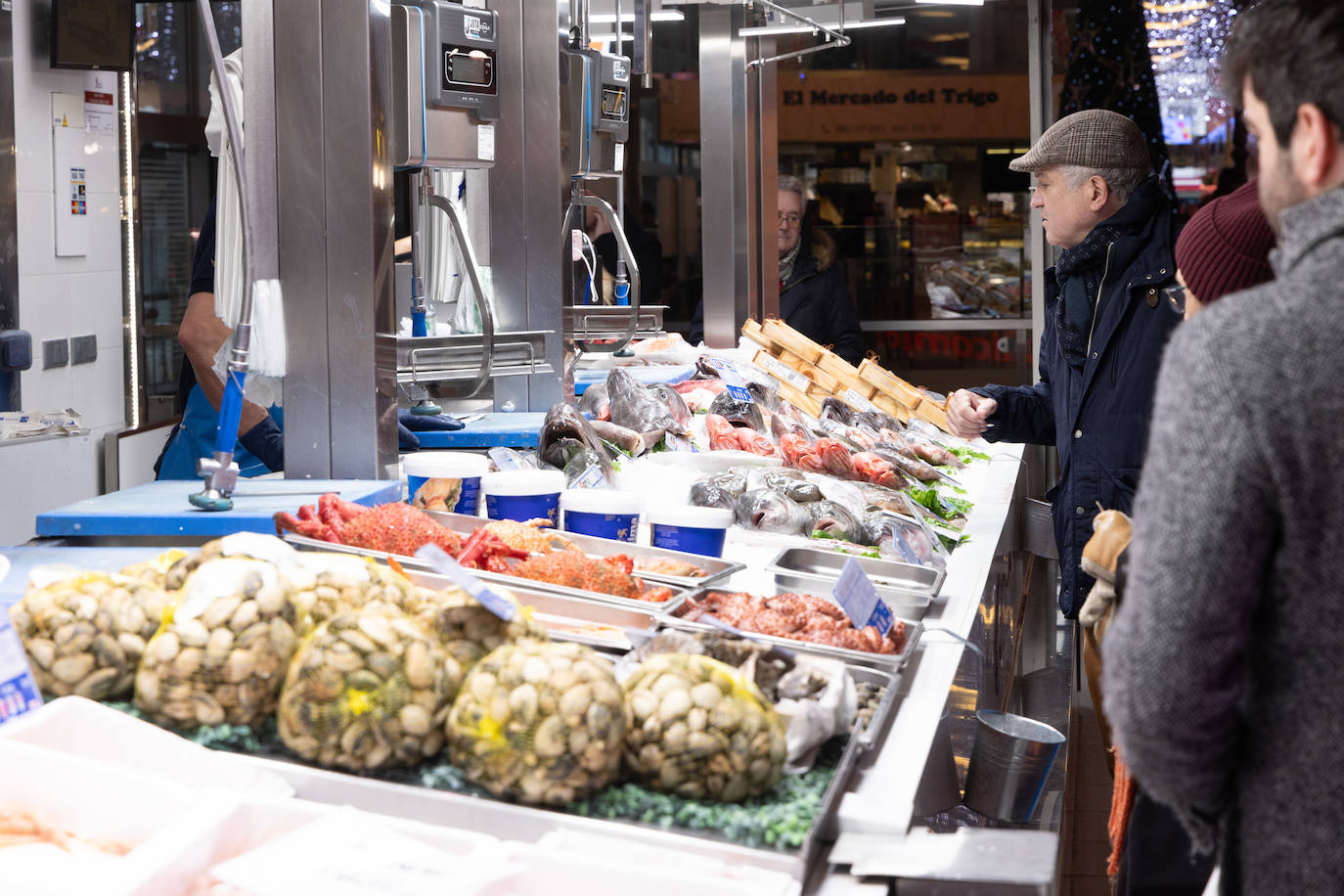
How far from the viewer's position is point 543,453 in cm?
336

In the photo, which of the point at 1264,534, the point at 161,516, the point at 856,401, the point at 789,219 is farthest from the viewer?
the point at 789,219

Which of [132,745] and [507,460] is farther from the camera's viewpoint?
[507,460]

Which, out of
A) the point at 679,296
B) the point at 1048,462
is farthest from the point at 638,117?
the point at 1048,462

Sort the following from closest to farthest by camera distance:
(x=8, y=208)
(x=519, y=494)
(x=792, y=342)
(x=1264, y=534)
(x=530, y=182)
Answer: (x=1264, y=534)
(x=519, y=494)
(x=530, y=182)
(x=8, y=208)
(x=792, y=342)

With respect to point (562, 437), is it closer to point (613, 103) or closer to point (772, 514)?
point (772, 514)

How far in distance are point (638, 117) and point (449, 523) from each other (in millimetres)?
8681

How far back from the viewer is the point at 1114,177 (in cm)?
364

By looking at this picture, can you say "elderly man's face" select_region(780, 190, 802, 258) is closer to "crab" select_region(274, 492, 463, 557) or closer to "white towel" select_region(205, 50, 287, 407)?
"white towel" select_region(205, 50, 287, 407)

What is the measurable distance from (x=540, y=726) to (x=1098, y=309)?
242 centimetres

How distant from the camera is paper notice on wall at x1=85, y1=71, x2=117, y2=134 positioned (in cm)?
612

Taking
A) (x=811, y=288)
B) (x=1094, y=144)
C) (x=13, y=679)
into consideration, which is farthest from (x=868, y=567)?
(x=811, y=288)

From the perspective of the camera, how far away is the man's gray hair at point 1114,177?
364 centimetres

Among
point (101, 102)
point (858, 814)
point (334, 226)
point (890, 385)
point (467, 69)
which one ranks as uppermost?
point (101, 102)

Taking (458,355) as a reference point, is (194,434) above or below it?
below
